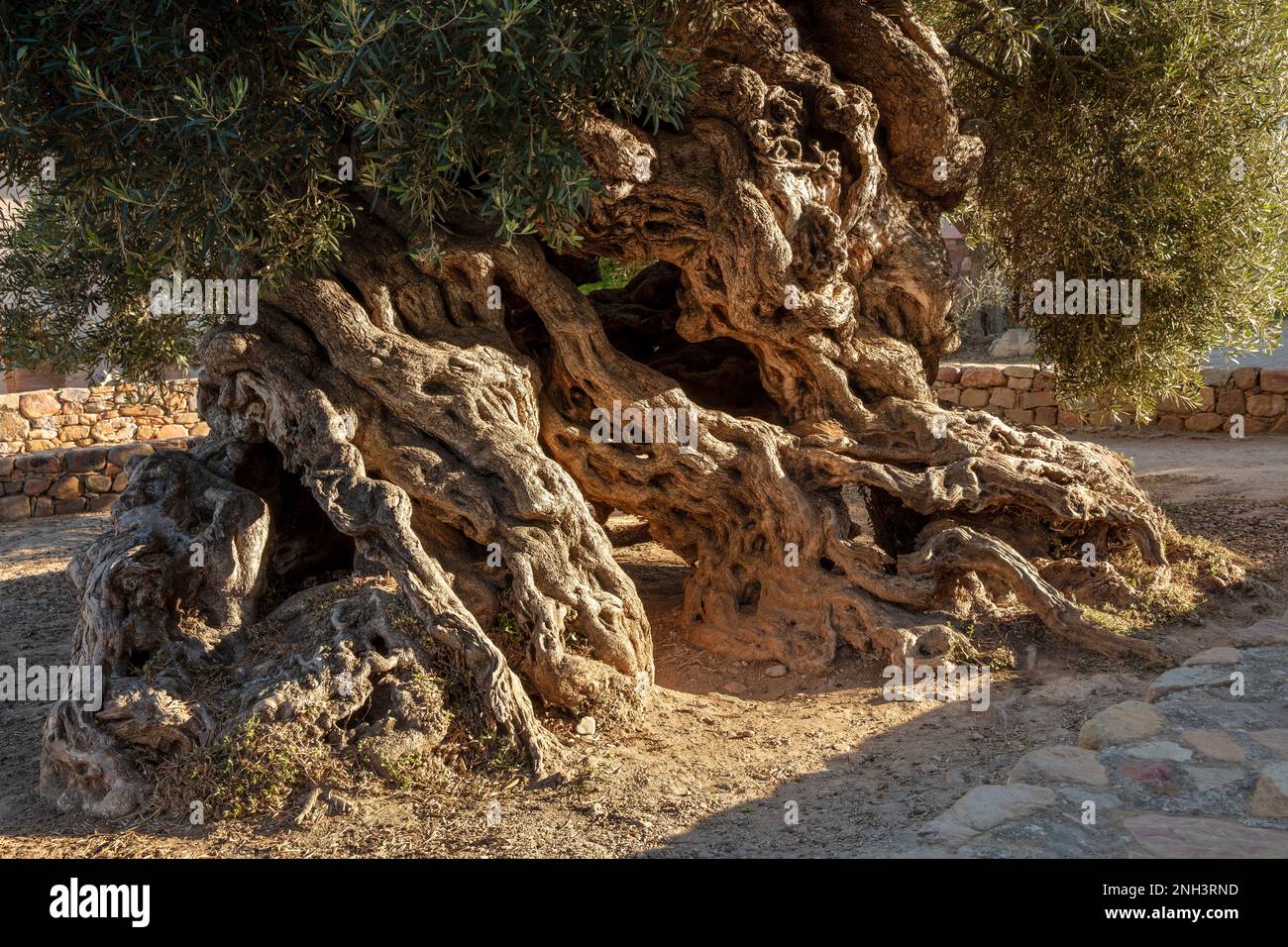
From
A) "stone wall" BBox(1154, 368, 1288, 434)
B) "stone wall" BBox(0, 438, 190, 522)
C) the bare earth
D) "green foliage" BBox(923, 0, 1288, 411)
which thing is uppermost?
"green foliage" BBox(923, 0, 1288, 411)

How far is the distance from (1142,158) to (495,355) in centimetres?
530

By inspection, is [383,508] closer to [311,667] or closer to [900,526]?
[311,667]

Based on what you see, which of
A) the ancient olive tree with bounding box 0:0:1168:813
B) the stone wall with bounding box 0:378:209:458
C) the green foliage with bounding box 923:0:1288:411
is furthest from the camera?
the stone wall with bounding box 0:378:209:458

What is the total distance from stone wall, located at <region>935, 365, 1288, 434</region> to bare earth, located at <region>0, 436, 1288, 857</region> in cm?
840

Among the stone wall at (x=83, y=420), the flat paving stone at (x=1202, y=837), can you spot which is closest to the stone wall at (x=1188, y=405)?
the flat paving stone at (x=1202, y=837)

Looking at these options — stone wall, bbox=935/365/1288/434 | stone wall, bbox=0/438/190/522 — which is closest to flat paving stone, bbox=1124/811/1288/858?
stone wall, bbox=935/365/1288/434

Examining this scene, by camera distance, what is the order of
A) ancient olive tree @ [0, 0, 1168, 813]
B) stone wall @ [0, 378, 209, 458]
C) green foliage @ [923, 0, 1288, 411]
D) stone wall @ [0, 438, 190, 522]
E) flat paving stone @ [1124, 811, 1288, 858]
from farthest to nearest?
stone wall @ [0, 378, 209, 458]
stone wall @ [0, 438, 190, 522]
green foliage @ [923, 0, 1288, 411]
ancient olive tree @ [0, 0, 1168, 813]
flat paving stone @ [1124, 811, 1288, 858]

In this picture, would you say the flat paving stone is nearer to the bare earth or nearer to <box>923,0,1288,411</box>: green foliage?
the bare earth

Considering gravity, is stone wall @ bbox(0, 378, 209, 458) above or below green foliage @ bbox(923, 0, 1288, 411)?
below

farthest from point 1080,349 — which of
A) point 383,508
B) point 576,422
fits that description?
point 383,508

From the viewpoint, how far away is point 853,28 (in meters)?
8.08

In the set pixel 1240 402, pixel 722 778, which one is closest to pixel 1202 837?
pixel 722 778

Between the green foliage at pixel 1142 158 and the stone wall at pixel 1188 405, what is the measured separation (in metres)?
5.47

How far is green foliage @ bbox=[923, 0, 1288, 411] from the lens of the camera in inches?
329
